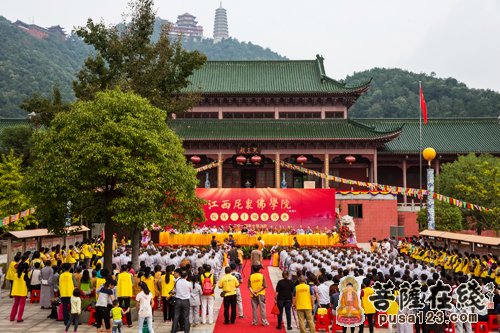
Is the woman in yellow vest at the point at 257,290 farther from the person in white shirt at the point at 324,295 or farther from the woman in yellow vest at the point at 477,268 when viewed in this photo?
the woman in yellow vest at the point at 477,268

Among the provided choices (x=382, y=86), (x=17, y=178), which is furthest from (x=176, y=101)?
(x=382, y=86)

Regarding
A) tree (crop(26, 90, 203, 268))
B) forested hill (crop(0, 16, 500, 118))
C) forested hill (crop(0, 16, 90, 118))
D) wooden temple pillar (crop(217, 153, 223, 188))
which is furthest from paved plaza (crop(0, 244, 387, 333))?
forested hill (crop(0, 16, 500, 118))

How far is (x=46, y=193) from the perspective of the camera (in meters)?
15.4

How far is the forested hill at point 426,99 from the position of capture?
7688 cm

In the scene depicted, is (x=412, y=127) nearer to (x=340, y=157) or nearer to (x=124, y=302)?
(x=340, y=157)

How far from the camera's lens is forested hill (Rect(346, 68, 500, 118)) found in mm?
76875

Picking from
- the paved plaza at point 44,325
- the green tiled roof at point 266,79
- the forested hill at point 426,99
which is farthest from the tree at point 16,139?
the forested hill at point 426,99

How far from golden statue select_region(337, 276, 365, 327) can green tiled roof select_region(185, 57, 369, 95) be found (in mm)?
32989

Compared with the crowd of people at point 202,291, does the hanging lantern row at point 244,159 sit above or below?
above

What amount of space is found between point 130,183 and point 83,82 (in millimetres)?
11863

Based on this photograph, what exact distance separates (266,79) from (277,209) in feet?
48.5

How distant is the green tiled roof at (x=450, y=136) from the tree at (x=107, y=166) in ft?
99.5

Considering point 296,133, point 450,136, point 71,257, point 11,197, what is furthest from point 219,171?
point 450,136

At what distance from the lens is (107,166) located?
51.6 ft
